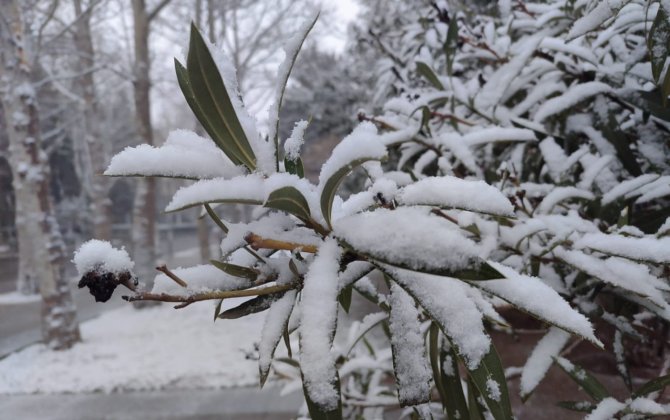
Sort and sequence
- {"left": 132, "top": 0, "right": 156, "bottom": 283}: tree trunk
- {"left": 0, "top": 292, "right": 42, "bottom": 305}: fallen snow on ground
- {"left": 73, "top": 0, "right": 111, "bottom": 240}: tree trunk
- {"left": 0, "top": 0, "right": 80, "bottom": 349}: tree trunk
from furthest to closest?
{"left": 0, "top": 292, "right": 42, "bottom": 305}: fallen snow on ground < {"left": 73, "top": 0, "right": 111, "bottom": 240}: tree trunk < {"left": 132, "top": 0, "right": 156, "bottom": 283}: tree trunk < {"left": 0, "top": 0, "right": 80, "bottom": 349}: tree trunk

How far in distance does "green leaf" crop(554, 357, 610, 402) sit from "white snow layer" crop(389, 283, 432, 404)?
40cm

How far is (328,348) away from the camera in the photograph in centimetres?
45

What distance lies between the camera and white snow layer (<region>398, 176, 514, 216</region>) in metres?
0.44

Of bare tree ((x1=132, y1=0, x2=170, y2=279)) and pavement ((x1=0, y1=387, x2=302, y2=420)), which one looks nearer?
pavement ((x1=0, y1=387, x2=302, y2=420))

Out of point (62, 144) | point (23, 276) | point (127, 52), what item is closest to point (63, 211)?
point (62, 144)

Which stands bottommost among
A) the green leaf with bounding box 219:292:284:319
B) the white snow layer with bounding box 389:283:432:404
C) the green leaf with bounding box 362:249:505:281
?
the white snow layer with bounding box 389:283:432:404

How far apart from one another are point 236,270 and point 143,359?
391 centimetres

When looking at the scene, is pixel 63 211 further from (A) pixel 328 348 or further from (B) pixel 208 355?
(A) pixel 328 348

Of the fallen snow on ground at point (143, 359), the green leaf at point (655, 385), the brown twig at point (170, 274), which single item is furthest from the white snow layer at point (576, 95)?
the fallen snow on ground at point (143, 359)

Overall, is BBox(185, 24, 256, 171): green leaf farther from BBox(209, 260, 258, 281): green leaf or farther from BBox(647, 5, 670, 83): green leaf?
BBox(647, 5, 670, 83): green leaf

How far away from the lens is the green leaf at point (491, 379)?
46cm

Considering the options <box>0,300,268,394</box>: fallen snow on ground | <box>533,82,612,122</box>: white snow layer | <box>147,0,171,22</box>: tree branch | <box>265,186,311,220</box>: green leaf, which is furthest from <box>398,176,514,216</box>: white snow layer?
<box>147,0,171,22</box>: tree branch

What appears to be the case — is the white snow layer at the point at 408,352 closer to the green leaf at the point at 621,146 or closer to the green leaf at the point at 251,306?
the green leaf at the point at 251,306

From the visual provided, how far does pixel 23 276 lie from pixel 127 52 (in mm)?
6695
